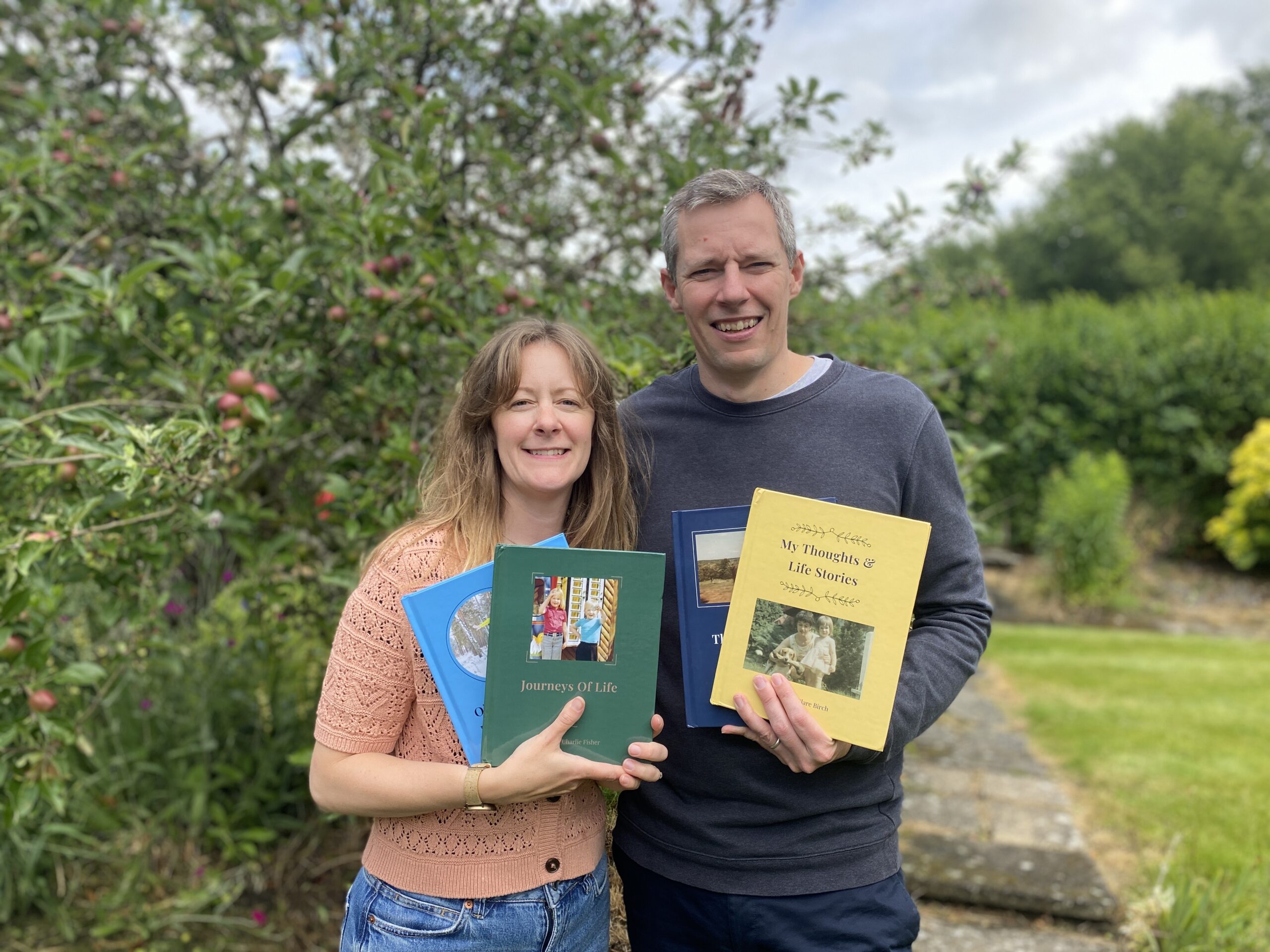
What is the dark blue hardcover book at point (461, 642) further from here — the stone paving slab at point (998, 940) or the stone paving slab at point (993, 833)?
the stone paving slab at point (993, 833)

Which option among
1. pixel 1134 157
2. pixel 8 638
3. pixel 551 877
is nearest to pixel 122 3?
pixel 8 638

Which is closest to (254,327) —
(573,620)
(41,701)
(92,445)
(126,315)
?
(126,315)

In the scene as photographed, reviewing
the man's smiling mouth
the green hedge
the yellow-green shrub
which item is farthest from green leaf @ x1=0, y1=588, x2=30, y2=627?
the yellow-green shrub

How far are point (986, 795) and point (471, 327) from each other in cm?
299

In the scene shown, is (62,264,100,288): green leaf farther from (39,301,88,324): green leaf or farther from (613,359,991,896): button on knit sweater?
(613,359,991,896): button on knit sweater

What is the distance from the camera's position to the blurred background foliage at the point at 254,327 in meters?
2.27

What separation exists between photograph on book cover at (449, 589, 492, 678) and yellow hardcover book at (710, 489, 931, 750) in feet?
1.23

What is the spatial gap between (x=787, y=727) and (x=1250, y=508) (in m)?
9.99

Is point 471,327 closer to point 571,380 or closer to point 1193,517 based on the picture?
point 571,380

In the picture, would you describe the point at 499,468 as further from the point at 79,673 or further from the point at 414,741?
the point at 79,673

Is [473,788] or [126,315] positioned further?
[126,315]

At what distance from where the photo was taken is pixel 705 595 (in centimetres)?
153

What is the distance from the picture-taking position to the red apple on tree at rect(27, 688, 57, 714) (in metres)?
2.04

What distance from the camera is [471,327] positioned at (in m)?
2.57
